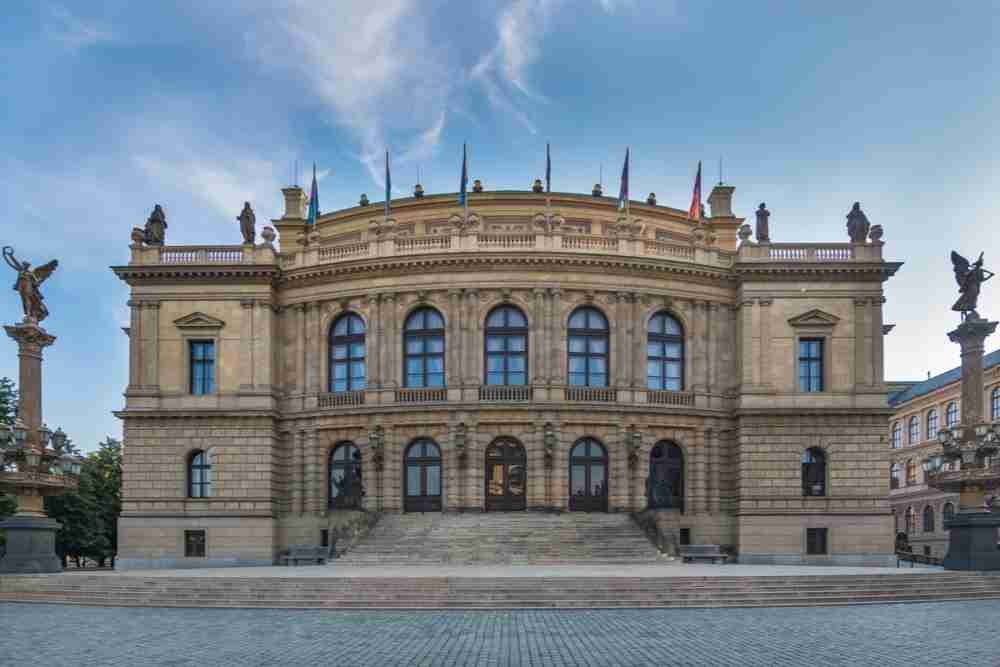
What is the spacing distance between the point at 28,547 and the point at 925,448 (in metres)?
69.5

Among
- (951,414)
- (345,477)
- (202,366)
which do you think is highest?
(202,366)

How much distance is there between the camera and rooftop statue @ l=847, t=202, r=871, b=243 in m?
51.6

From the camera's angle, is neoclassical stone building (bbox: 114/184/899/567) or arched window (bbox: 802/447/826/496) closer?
neoclassical stone building (bbox: 114/184/899/567)

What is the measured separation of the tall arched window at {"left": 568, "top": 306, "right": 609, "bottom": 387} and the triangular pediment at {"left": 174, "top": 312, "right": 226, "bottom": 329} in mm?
17982

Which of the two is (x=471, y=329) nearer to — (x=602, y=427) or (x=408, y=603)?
(x=602, y=427)

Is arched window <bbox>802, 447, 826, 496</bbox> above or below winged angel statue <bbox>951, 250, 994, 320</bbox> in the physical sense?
below

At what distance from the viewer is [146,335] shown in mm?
51094

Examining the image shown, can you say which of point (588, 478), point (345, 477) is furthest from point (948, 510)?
point (345, 477)

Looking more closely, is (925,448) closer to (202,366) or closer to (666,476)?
(666,476)

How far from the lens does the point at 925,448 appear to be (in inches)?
3248

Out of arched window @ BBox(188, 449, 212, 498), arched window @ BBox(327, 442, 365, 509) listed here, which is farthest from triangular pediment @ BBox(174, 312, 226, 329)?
arched window @ BBox(327, 442, 365, 509)

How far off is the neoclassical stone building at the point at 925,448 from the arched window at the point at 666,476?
96.5 ft

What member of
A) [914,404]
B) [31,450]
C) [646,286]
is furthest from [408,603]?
[914,404]

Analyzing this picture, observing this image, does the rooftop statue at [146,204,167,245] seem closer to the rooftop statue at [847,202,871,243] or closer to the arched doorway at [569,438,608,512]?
the arched doorway at [569,438,608,512]
